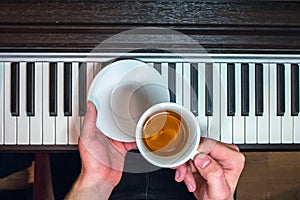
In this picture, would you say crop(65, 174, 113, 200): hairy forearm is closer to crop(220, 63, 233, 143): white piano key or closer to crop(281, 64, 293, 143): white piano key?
crop(220, 63, 233, 143): white piano key

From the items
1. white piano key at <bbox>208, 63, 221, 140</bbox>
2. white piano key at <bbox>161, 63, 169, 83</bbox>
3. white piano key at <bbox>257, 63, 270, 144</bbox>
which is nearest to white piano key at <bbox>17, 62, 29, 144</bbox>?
white piano key at <bbox>161, 63, 169, 83</bbox>

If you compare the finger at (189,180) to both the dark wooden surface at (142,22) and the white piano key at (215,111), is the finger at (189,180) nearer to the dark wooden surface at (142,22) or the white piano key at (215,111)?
the white piano key at (215,111)

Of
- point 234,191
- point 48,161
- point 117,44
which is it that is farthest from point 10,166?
point 234,191

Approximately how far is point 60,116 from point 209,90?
12.3 inches

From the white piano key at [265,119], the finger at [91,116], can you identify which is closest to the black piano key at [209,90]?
the white piano key at [265,119]

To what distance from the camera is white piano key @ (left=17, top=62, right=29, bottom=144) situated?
974 mm

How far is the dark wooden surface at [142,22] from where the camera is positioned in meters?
0.91

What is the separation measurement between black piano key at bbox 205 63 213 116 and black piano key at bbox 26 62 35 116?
0.35 m

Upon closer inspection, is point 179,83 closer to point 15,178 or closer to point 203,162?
point 203,162

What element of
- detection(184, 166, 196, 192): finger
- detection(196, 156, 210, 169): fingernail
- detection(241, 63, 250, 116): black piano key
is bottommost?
detection(184, 166, 196, 192): finger

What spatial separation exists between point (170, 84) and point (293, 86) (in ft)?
0.85

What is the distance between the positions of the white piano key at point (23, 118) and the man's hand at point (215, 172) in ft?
1.08

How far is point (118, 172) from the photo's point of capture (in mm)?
1014

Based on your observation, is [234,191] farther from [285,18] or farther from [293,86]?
[285,18]
